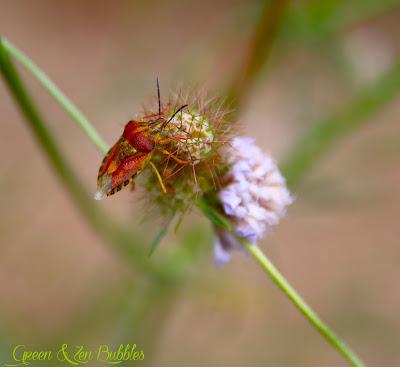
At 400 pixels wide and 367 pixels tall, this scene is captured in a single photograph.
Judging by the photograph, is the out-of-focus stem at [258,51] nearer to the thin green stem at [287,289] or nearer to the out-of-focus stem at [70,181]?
the out-of-focus stem at [70,181]

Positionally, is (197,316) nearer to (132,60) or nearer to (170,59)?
(132,60)

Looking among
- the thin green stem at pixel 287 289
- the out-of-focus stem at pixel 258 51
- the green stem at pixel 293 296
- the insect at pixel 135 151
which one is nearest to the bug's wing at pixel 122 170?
the insect at pixel 135 151

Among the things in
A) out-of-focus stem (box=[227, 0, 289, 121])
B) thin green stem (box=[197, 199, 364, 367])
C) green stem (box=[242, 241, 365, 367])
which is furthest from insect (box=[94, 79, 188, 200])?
out-of-focus stem (box=[227, 0, 289, 121])

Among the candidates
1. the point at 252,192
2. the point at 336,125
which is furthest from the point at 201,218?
the point at 252,192

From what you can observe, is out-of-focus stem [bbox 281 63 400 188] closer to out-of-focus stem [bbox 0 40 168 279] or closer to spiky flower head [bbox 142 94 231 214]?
out-of-focus stem [bbox 0 40 168 279]

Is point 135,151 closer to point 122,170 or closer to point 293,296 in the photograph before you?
point 122,170

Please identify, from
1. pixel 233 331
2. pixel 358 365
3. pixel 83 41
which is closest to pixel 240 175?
pixel 358 365
